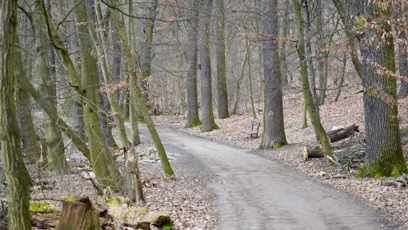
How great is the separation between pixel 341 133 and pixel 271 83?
10.6 feet

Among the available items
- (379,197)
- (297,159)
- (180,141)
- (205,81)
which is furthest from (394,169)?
(205,81)

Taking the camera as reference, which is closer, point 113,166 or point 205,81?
point 113,166

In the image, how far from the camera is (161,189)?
40.7ft

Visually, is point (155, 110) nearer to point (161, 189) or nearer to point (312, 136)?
point (312, 136)

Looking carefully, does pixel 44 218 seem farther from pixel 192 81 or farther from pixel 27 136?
pixel 192 81

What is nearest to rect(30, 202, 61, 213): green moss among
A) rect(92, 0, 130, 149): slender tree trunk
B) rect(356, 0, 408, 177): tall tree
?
rect(92, 0, 130, 149): slender tree trunk

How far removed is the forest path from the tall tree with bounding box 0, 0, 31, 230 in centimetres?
437

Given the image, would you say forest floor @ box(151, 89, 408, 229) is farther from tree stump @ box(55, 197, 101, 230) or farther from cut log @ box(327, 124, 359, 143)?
tree stump @ box(55, 197, 101, 230)

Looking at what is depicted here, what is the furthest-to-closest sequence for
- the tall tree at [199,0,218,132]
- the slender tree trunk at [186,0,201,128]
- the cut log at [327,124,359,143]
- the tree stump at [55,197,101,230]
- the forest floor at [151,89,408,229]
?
1. the slender tree trunk at [186,0,201,128]
2. the tall tree at [199,0,218,132]
3. the cut log at [327,124,359,143]
4. the forest floor at [151,89,408,229]
5. the tree stump at [55,197,101,230]

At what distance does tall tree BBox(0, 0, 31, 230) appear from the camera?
515 cm

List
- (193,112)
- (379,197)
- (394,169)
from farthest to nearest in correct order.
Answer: (193,112) < (394,169) < (379,197)

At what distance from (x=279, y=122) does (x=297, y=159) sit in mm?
3187

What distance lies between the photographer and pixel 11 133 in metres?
5.19

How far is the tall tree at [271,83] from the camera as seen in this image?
746 inches
